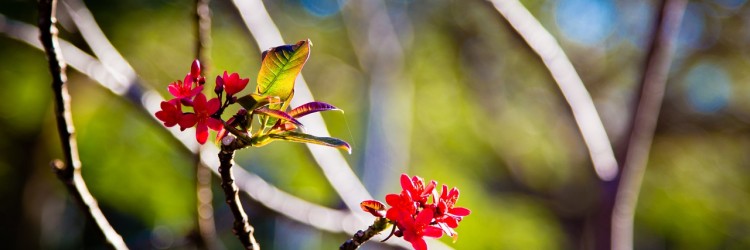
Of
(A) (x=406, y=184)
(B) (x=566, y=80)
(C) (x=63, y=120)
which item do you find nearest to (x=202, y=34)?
(C) (x=63, y=120)

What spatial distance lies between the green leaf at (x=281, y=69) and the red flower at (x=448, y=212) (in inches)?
6.5

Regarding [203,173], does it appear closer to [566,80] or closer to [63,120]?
[63,120]

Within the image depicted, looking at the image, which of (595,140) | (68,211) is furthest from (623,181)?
(68,211)

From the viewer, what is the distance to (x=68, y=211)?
4.92 m

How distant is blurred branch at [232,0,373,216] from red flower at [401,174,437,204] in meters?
1.05

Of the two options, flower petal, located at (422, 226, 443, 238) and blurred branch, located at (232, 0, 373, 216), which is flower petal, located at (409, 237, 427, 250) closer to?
flower petal, located at (422, 226, 443, 238)

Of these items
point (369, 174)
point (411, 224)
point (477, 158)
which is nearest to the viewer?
point (411, 224)

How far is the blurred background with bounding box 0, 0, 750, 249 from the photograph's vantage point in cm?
379

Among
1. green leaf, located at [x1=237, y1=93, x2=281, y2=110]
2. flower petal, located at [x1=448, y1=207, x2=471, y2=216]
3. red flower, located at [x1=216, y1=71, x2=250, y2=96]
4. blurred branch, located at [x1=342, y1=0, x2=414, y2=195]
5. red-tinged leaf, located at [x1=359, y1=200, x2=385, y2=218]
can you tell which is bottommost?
red-tinged leaf, located at [x1=359, y1=200, x2=385, y2=218]

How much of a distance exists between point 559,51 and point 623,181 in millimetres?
418

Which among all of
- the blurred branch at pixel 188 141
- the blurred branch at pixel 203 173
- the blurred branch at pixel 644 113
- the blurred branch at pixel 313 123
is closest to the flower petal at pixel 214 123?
the blurred branch at pixel 203 173

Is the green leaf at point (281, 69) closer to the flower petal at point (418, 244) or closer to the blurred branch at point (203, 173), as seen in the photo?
the flower petal at point (418, 244)

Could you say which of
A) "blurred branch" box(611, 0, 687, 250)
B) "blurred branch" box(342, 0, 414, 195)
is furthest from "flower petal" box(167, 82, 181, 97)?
"blurred branch" box(342, 0, 414, 195)

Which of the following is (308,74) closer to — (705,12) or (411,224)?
(705,12)
